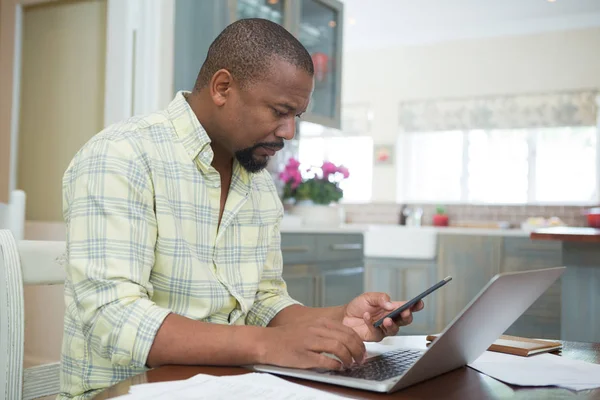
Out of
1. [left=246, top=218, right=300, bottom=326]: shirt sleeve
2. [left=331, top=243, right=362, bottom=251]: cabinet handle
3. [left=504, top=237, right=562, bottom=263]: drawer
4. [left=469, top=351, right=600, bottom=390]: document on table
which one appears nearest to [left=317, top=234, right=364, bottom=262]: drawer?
[left=331, top=243, right=362, bottom=251]: cabinet handle

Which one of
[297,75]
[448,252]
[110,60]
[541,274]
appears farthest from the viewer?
[448,252]

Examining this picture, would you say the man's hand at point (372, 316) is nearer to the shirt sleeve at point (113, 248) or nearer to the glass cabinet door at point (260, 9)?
the shirt sleeve at point (113, 248)

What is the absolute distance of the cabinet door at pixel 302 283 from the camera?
10.7 ft

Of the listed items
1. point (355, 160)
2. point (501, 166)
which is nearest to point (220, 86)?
point (501, 166)

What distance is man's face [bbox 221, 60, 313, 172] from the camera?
3.82ft

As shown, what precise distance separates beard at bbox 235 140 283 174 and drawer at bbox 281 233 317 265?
197 cm

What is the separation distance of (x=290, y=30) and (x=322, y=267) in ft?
4.12

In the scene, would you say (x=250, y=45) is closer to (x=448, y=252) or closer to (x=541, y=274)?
(x=541, y=274)

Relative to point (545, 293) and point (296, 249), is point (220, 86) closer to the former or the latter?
point (296, 249)

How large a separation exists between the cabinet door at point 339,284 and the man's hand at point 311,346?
2638 mm

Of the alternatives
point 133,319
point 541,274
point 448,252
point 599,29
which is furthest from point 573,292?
point 599,29

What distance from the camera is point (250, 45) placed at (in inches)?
46.2

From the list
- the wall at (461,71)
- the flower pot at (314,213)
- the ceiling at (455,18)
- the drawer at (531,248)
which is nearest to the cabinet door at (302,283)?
the flower pot at (314,213)

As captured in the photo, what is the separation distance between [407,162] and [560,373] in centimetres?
563
